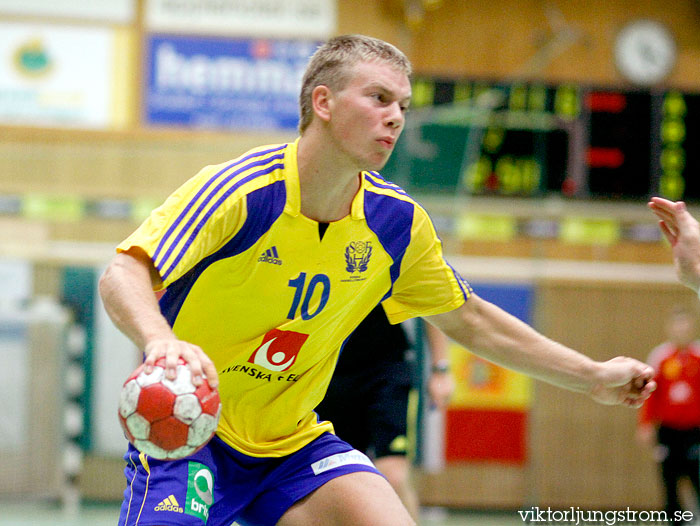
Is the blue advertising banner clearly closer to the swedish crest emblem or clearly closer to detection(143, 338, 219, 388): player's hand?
the swedish crest emblem

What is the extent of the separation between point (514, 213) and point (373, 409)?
19.7ft

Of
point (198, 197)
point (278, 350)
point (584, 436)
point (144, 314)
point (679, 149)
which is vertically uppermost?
point (198, 197)

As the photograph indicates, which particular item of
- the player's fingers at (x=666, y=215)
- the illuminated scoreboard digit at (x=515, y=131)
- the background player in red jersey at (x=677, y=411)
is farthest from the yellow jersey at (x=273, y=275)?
the illuminated scoreboard digit at (x=515, y=131)

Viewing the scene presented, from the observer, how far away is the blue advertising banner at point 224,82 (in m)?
10.3

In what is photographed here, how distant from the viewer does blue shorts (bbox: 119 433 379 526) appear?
105 inches

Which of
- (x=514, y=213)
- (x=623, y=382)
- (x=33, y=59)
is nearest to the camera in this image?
(x=623, y=382)

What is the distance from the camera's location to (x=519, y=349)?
3207mm

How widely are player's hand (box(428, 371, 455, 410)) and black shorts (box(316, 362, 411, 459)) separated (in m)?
0.51

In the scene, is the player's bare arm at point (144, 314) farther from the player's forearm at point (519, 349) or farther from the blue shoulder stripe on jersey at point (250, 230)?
the player's forearm at point (519, 349)

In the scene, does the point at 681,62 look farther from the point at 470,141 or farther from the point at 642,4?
the point at 470,141

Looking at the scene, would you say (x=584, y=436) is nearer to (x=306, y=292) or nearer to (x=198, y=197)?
(x=306, y=292)

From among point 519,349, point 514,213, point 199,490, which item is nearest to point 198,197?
point 199,490

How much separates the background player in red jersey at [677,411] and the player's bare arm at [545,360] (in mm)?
5598

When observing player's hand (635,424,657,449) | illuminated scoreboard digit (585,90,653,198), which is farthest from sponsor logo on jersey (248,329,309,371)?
illuminated scoreboard digit (585,90,653,198)
